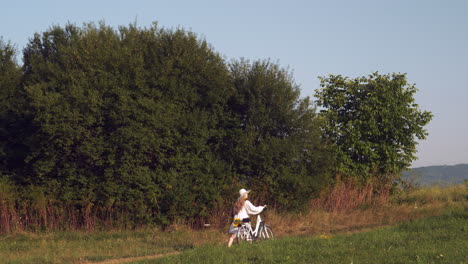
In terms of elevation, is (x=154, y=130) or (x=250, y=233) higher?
(x=154, y=130)

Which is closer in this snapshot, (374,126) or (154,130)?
(154,130)

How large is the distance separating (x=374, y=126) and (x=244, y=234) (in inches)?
570

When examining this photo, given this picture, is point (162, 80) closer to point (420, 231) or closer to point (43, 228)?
point (43, 228)

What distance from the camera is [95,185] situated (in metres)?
21.2

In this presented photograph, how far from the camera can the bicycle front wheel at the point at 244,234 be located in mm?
15066

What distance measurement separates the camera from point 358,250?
12.9 meters

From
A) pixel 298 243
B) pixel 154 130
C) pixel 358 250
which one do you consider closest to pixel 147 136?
pixel 154 130

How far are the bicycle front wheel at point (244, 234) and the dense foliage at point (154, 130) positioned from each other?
22.2ft

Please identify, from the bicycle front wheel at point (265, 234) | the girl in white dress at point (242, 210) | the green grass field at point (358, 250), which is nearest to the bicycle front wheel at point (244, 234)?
the girl in white dress at point (242, 210)

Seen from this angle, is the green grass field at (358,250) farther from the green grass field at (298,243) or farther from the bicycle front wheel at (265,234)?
Result: the bicycle front wheel at (265,234)

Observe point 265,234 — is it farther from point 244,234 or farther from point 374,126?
point 374,126

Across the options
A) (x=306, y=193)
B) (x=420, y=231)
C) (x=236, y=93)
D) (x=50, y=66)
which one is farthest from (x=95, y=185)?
(x=420, y=231)

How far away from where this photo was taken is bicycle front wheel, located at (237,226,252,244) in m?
15.1

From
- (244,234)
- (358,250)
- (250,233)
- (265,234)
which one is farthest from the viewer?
(265,234)
